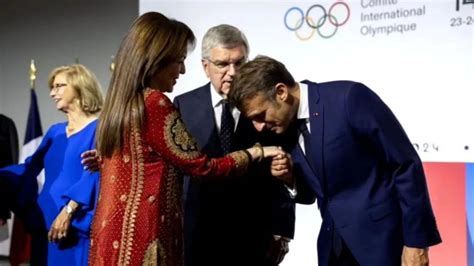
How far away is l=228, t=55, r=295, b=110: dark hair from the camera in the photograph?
1.87 m

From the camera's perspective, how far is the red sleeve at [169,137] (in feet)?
5.90

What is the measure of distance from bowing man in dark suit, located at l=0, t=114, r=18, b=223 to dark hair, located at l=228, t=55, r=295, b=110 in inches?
72.3

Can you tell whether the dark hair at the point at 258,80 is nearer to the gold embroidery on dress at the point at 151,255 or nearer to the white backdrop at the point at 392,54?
the gold embroidery on dress at the point at 151,255

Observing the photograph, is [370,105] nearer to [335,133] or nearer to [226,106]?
[335,133]

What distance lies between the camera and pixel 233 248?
2.26 m

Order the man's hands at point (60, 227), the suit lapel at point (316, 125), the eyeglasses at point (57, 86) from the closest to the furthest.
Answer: the suit lapel at point (316, 125), the man's hands at point (60, 227), the eyeglasses at point (57, 86)

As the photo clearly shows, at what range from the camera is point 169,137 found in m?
1.79

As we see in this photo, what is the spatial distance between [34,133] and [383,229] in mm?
4076

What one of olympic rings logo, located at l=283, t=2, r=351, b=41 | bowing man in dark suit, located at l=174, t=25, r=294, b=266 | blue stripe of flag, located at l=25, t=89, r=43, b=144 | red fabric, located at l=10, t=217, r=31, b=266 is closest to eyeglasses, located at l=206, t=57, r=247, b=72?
bowing man in dark suit, located at l=174, t=25, r=294, b=266

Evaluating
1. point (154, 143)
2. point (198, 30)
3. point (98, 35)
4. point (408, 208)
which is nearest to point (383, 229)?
point (408, 208)

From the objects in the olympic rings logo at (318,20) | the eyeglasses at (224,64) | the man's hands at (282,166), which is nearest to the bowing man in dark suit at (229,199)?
the eyeglasses at (224,64)

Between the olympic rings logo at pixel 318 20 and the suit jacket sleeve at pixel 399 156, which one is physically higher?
the olympic rings logo at pixel 318 20

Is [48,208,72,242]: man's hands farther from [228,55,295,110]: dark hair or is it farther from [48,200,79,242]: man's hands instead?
[228,55,295,110]: dark hair

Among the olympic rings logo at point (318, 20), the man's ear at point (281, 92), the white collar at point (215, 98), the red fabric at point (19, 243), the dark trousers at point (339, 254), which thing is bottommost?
the red fabric at point (19, 243)
